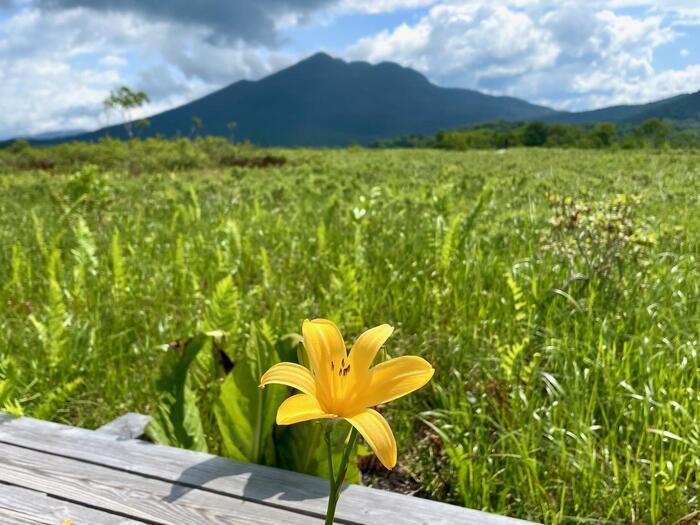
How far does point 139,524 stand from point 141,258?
3154 mm

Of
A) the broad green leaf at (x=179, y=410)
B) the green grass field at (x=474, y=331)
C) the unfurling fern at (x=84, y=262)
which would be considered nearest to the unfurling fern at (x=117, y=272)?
the green grass field at (x=474, y=331)

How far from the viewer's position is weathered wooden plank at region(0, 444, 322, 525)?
54.4 inches

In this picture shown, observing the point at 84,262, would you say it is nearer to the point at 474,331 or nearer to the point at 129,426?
the point at 129,426

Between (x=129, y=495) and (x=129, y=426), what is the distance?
66 centimetres

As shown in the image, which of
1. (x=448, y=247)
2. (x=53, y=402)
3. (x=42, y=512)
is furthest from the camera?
(x=448, y=247)

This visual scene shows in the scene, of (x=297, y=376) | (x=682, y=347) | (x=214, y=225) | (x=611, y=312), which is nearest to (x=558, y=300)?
(x=611, y=312)

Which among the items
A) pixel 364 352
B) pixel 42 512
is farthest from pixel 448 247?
pixel 364 352

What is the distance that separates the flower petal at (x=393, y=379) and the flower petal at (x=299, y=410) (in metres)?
0.06

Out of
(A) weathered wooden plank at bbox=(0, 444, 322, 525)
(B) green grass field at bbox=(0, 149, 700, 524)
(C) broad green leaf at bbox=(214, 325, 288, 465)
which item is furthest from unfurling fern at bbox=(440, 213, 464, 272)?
(A) weathered wooden plank at bbox=(0, 444, 322, 525)

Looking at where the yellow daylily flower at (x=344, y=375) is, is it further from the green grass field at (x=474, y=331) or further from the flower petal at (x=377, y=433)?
the green grass field at (x=474, y=331)

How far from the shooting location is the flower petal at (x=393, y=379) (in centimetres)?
69

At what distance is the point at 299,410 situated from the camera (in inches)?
25.3

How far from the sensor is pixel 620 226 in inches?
120

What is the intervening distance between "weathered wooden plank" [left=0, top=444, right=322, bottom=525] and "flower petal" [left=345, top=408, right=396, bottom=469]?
2.79 feet
